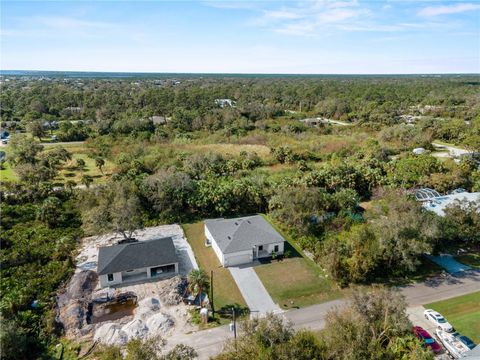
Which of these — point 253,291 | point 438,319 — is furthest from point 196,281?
point 438,319

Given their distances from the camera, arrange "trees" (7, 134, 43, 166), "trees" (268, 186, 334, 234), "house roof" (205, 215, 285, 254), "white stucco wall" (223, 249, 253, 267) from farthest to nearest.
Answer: "trees" (7, 134, 43, 166) < "trees" (268, 186, 334, 234) < "house roof" (205, 215, 285, 254) < "white stucco wall" (223, 249, 253, 267)

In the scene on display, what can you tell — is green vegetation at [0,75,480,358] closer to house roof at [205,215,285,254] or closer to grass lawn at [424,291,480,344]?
house roof at [205,215,285,254]

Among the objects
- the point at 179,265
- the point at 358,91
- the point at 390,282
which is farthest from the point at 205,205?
the point at 358,91

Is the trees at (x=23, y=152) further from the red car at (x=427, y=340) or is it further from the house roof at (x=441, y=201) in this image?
the house roof at (x=441, y=201)

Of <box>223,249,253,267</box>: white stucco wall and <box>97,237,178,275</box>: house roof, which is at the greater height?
<box>97,237,178,275</box>: house roof

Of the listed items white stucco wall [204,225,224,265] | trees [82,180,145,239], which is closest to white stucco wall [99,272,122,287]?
trees [82,180,145,239]

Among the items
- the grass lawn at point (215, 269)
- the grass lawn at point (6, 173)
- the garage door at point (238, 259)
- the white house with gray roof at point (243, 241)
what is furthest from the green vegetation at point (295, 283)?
the grass lawn at point (6, 173)

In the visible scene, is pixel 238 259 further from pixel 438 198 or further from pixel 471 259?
pixel 438 198
